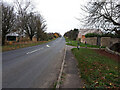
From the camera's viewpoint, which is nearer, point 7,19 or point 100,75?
point 100,75

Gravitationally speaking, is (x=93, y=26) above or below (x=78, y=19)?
below

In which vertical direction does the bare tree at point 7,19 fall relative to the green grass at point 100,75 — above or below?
above

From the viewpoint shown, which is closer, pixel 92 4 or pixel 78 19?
pixel 92 4

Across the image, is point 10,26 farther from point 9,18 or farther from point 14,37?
point 14,37

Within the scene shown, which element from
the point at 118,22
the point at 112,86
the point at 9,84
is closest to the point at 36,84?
the point at 9,84

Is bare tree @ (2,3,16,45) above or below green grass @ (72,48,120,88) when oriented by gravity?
above

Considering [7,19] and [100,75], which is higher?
[7,19]

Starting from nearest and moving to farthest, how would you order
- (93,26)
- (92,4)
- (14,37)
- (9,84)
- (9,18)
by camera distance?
(9,84), (92,4), (93,26), (9,18), (14,37)

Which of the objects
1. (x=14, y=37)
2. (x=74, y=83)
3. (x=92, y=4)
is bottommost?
(x=74, y=83)

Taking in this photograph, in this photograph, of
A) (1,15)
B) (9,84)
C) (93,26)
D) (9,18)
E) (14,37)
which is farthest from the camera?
(14,37)

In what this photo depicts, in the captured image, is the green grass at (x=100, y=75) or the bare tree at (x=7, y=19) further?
the bare tree at (x=7, y=19)

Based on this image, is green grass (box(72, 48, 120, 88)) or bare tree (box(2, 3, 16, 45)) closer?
green grass (box(72, 48, 120, 88))

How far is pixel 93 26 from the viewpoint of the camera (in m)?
10.6

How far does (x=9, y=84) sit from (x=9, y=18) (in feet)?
60.2
